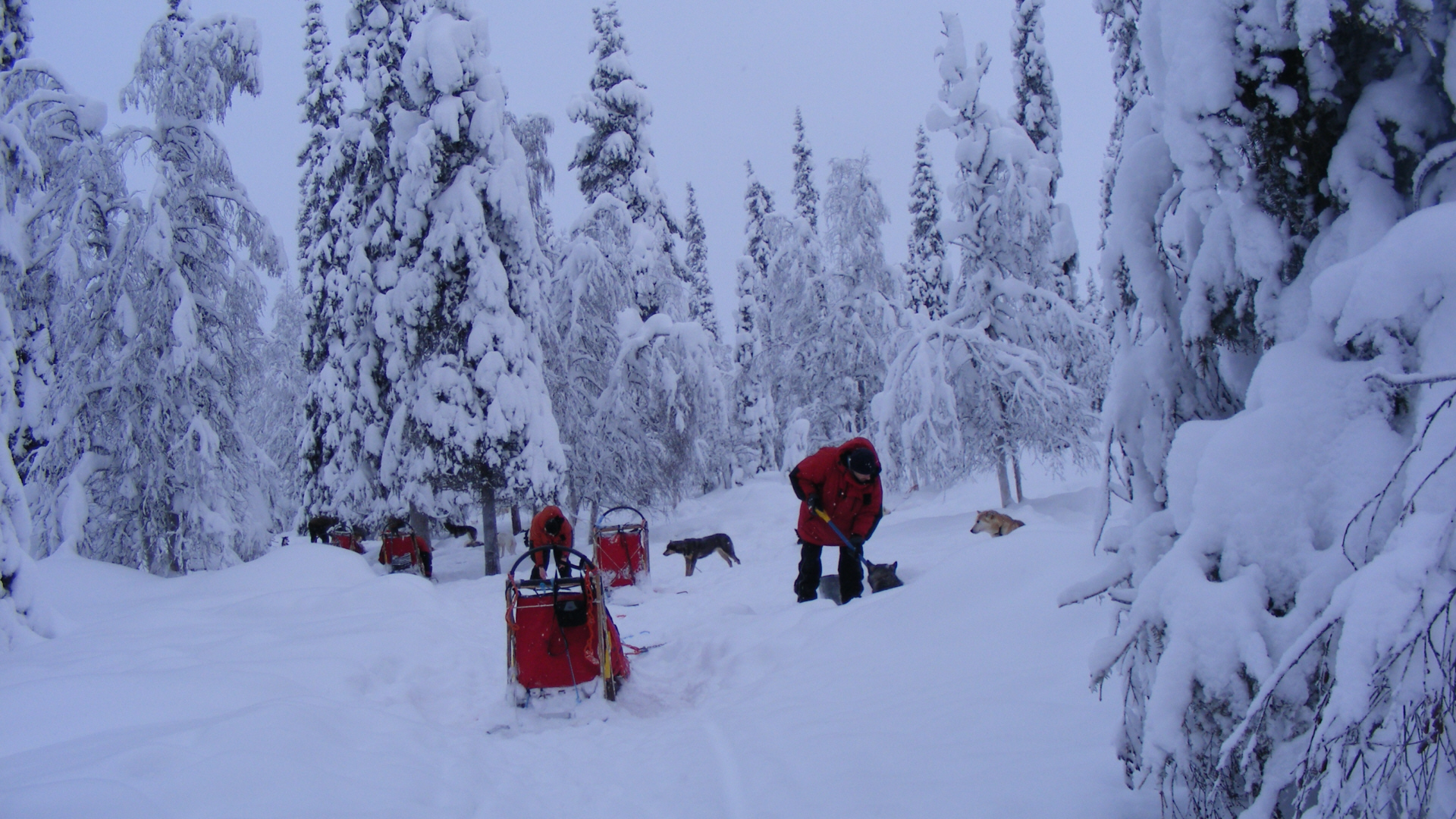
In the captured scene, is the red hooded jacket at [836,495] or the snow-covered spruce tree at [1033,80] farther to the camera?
the snow-covered spruce tree at [1033,80]

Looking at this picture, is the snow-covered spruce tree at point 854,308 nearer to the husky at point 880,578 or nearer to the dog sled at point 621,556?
the dog sled at point 621,556

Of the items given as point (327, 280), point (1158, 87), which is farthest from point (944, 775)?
point (327, 280)

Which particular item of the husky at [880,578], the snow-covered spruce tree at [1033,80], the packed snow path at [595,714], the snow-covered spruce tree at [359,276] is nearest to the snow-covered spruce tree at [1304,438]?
the packed snow path at [595,714]

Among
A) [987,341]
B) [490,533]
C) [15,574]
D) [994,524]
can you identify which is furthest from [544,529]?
[987,341]

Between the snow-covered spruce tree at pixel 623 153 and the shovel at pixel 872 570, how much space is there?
480 inches

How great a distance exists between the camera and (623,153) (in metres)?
18.9

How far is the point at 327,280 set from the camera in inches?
694

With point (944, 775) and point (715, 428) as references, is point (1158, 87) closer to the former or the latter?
point (944, 775)

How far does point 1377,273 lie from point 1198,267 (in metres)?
0.55

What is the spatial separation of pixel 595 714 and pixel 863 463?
11.3 ft

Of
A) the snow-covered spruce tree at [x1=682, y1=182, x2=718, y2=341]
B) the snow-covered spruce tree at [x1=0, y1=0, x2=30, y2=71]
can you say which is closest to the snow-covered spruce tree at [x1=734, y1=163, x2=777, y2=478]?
the snow-covered spruce tree at [x1=682, y1=182, x2=718, y2=341]

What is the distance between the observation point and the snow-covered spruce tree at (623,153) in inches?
744

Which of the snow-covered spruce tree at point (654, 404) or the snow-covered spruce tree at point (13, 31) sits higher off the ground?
the snow-covered spruce tree at point (13, 31)

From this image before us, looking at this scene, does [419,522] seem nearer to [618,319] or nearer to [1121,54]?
[618,319]
